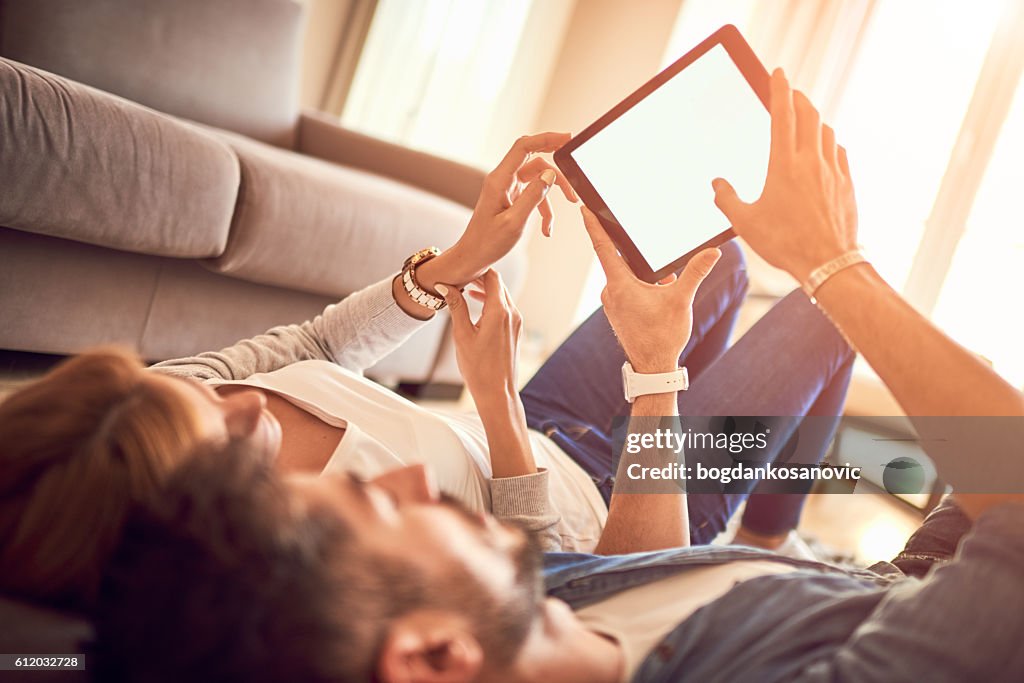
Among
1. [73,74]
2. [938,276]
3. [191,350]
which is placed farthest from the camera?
[938,276]

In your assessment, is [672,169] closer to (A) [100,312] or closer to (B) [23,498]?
(B) [23,498]

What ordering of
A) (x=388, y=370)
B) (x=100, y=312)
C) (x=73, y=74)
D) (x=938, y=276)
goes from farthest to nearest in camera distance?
(x=938, y=276)
(x=388, y=370)
(x=73, y=74)
(x=100, y=312)

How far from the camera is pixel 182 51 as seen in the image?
197 cm

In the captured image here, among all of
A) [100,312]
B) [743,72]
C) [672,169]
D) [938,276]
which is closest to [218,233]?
[100,312]

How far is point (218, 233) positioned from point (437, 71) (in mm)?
2253

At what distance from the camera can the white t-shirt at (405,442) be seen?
30.8 inches

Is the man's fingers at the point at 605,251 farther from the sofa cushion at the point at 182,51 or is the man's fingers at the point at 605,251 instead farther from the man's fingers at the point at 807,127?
the sofa cushion at the point at 182,51

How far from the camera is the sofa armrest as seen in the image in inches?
85.6

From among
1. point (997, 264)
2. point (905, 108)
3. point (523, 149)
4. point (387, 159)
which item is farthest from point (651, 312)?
point (905, 108)

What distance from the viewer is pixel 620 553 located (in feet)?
2.62

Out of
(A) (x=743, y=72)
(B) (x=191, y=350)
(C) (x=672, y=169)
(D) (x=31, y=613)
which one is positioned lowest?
(B) (x=191, y=350)

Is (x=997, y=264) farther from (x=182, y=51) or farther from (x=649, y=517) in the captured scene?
(x=182, y=51)

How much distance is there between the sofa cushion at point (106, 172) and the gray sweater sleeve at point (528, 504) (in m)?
0.91

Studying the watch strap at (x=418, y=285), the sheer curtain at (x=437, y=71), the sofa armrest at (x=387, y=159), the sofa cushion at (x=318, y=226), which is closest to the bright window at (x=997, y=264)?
the sofa armrest at (x=387, y=159)
